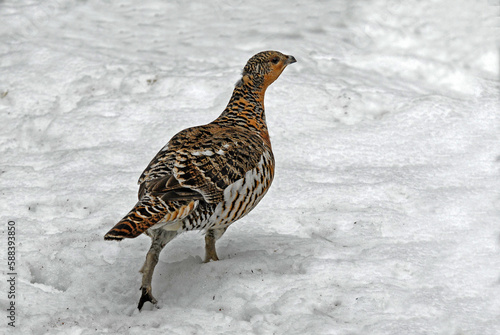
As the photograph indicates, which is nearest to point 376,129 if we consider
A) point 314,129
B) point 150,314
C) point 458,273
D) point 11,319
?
point 314,129

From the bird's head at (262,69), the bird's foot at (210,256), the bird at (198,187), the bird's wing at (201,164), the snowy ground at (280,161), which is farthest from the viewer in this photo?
the bird's head at (262,69)

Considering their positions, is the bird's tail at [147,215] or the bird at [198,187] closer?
the bird's tail at [147,215]

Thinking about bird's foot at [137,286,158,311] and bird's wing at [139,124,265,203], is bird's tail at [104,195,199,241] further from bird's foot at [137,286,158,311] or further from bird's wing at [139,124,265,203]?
bird's foot at [137,286,158,311]

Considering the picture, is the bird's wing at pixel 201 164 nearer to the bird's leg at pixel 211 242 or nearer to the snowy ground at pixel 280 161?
the bird's leg at pixel 211 242

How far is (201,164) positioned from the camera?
13.8ft

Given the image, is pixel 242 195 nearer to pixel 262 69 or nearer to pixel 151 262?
pixel 151 262

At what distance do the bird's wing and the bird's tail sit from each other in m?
0.05

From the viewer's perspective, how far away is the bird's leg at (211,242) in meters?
4.75

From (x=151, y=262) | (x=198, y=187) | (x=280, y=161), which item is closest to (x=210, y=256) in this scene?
(x=151, y=262)

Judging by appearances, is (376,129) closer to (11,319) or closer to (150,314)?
(150,314)

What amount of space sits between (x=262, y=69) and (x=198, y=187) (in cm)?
170

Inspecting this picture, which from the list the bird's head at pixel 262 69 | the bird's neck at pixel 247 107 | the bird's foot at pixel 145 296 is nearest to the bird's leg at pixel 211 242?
the bird's foot at pixel 145 296

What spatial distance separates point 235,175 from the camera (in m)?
4.27

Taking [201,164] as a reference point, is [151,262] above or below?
below
